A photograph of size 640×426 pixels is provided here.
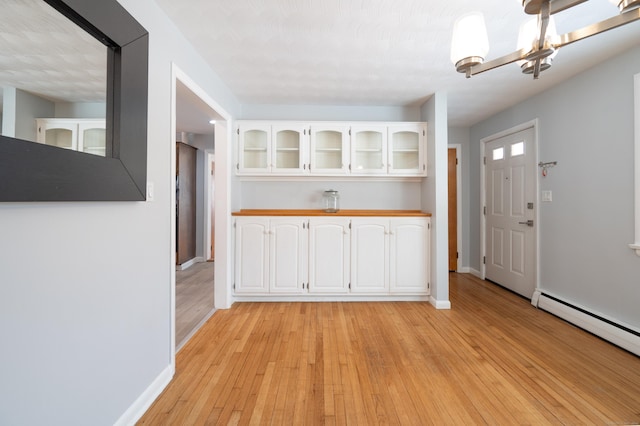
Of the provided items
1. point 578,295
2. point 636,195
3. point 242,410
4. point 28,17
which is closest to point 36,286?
point 28,17

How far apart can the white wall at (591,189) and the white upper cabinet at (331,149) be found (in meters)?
1.33

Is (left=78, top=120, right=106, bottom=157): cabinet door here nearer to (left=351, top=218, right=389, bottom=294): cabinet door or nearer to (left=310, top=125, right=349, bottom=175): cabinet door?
(left=310, top=125, right=349, bottom=175): cabinet door

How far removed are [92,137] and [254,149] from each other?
221 cm

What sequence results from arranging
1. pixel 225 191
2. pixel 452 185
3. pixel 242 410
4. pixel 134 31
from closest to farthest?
pixel 134 31
pixel 242 410
pixel 225 191
pixel 452 185

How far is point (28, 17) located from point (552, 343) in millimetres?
3698

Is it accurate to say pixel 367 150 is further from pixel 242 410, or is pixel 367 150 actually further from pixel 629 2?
pixel 242 410

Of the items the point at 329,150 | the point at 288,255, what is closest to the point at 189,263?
the point at 288,255

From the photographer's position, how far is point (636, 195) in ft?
7.08

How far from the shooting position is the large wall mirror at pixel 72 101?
3.01 ft

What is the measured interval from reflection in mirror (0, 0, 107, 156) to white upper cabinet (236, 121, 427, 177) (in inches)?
81.9

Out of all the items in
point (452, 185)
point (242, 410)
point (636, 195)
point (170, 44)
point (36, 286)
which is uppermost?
point (170, 44)

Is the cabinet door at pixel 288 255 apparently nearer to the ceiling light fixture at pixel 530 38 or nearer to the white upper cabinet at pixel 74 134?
the white upper cabinet at pixel 74 134

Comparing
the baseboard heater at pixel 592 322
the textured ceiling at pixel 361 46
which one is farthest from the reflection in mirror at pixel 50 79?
the baseboard heater at pixel 592 322

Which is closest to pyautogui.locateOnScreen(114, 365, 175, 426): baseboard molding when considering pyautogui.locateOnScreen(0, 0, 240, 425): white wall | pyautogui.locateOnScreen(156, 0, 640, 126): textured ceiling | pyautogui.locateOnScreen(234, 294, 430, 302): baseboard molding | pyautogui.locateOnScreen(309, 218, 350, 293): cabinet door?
pyautogui.locateOnScreen(0, 0, 240, 425): white wall
